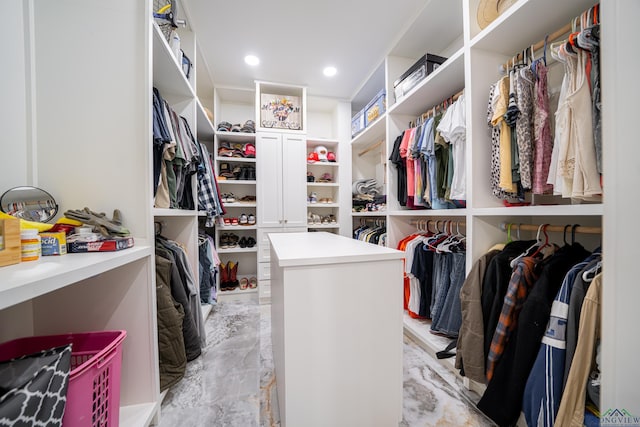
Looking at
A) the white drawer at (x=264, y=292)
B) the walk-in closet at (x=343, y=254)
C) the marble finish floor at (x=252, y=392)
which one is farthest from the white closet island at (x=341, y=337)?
the white drawer at (x=264, y=292)

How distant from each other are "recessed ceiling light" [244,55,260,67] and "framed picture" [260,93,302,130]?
40 cm

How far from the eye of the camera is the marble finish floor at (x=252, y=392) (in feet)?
3.49

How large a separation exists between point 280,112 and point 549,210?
260 centimetres

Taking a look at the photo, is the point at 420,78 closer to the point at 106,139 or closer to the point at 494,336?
Result: the point at 494,336

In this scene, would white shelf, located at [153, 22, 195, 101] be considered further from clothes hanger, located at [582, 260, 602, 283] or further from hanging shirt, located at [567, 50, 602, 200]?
clothes hanger, located at [582, 260, 602, 283]

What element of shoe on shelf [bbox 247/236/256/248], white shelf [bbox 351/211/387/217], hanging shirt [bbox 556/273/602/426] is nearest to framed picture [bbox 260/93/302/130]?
white shelf [bbox 351/211/387/217]

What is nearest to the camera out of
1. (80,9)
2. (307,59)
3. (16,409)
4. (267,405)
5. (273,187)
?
(16,409)

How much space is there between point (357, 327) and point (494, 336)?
0.69 meters

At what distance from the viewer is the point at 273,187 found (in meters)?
2.66

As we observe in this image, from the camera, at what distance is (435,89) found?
66.7 inches

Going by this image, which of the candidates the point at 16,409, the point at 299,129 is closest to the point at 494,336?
the point at 16,409

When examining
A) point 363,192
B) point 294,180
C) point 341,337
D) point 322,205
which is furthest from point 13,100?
point 363,192

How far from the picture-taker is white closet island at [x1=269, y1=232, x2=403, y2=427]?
0.80 meters

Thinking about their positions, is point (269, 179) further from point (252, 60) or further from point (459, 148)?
point (459, 148)
